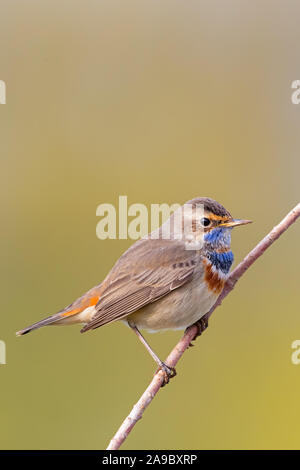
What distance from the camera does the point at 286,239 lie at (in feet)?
20.5

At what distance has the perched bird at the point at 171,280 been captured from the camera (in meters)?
4.10

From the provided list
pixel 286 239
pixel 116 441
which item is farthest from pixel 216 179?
pixel 116 441

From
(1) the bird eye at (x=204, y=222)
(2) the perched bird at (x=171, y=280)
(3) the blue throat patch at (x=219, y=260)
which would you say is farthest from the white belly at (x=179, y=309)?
(1) the bird eye at (x=204, y=222)

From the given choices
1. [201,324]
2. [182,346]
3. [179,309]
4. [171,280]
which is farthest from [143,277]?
[182,346]

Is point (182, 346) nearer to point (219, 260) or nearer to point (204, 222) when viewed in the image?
point (219, 260)

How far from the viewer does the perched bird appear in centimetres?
410

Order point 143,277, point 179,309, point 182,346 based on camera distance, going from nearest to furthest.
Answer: point 182,346, point 179,309, point 143,277

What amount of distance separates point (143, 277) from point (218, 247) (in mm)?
464

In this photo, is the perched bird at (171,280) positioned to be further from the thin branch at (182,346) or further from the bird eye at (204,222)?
the thin branch at (182,346)

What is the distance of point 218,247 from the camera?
4.19 m

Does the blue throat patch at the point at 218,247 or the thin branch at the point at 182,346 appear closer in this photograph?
the thin branch at the point at 182,346

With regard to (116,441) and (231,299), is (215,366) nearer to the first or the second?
(231,299)

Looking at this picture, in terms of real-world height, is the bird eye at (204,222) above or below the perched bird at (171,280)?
above

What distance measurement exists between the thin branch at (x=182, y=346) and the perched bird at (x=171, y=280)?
0.10 metres
